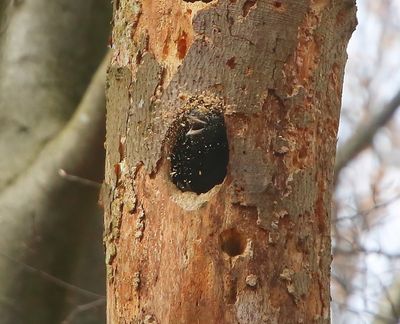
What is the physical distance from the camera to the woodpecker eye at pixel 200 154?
4.48ft

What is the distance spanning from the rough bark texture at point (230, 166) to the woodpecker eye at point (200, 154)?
0.05 ft

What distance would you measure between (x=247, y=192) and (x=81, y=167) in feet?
3.97

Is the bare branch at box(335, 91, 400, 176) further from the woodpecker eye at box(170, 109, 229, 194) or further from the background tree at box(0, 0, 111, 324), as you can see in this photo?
the woodpecker eye at box(170, 109, 229, 194)

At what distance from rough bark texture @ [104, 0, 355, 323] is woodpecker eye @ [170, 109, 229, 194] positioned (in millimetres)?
15

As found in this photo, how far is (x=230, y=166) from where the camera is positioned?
1.34 m

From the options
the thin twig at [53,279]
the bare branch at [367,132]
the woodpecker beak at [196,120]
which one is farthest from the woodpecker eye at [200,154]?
the bare branch at [367,132]

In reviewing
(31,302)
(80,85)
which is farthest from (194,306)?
(80,85)

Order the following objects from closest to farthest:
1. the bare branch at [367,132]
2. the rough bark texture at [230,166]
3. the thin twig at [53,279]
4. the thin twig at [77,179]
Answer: the rough bark texture at [230,166]
the thin twig at [77,179]
the thin twig at [53,279]
the bare branch at [367,132]

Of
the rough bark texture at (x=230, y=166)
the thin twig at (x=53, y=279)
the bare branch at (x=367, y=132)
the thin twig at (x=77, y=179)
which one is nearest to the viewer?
the rough bark texture at (x=230, y=166)

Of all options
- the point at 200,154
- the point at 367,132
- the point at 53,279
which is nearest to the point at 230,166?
the point at 200,154

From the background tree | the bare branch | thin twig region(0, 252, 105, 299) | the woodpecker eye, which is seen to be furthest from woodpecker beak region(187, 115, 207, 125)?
the bare branch

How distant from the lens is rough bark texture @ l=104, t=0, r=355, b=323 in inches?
51.4

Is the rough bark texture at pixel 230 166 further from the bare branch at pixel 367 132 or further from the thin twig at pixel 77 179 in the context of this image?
the bare branch at pixel 367 132

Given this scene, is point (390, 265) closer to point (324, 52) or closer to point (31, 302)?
point (31, 302)
